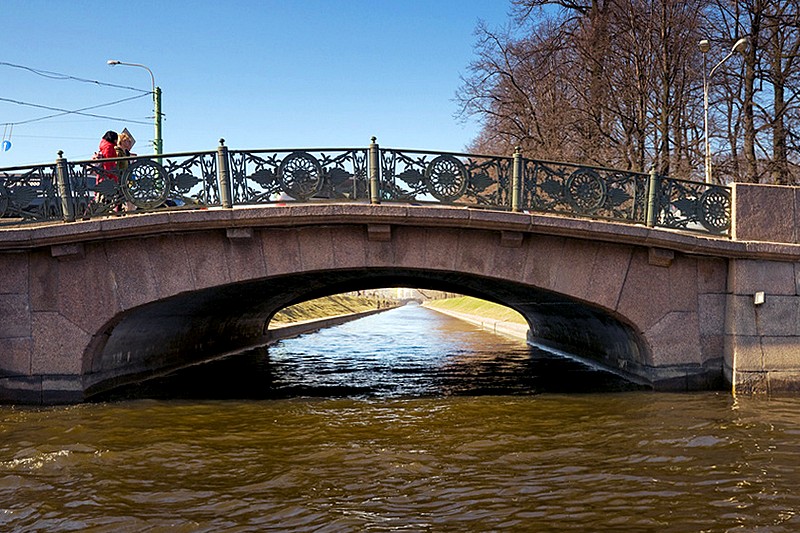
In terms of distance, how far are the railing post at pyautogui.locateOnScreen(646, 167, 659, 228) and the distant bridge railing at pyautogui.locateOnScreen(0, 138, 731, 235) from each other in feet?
0.05

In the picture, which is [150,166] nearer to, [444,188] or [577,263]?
[444,188]

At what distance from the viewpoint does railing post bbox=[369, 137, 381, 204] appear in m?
9.49

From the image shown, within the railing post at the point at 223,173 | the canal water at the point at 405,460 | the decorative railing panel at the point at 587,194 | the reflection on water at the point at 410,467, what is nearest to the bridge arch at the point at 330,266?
the railing post at the point at 223,173

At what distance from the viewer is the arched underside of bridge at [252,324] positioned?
34.1ft

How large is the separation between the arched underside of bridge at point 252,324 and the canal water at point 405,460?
0.86 meters

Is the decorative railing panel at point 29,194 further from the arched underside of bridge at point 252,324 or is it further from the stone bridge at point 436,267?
the arched underside of bridge at point 252,324

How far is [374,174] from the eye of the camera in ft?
31.2

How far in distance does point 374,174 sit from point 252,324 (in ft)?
36.9

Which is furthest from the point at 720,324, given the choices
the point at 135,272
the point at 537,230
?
the point at 135,272

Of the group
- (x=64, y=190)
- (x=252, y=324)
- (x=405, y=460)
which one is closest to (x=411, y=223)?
(x=405, y=460)

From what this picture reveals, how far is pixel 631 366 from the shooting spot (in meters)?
11.3

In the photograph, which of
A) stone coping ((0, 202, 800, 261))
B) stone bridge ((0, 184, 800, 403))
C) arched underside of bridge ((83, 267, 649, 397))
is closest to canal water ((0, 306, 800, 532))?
stone bridge ((0, 184, 800, 403))

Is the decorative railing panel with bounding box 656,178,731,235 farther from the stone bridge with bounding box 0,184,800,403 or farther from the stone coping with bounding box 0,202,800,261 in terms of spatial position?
the stone coping with bounding box 0,202,800,261

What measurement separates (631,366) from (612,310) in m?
2.12
